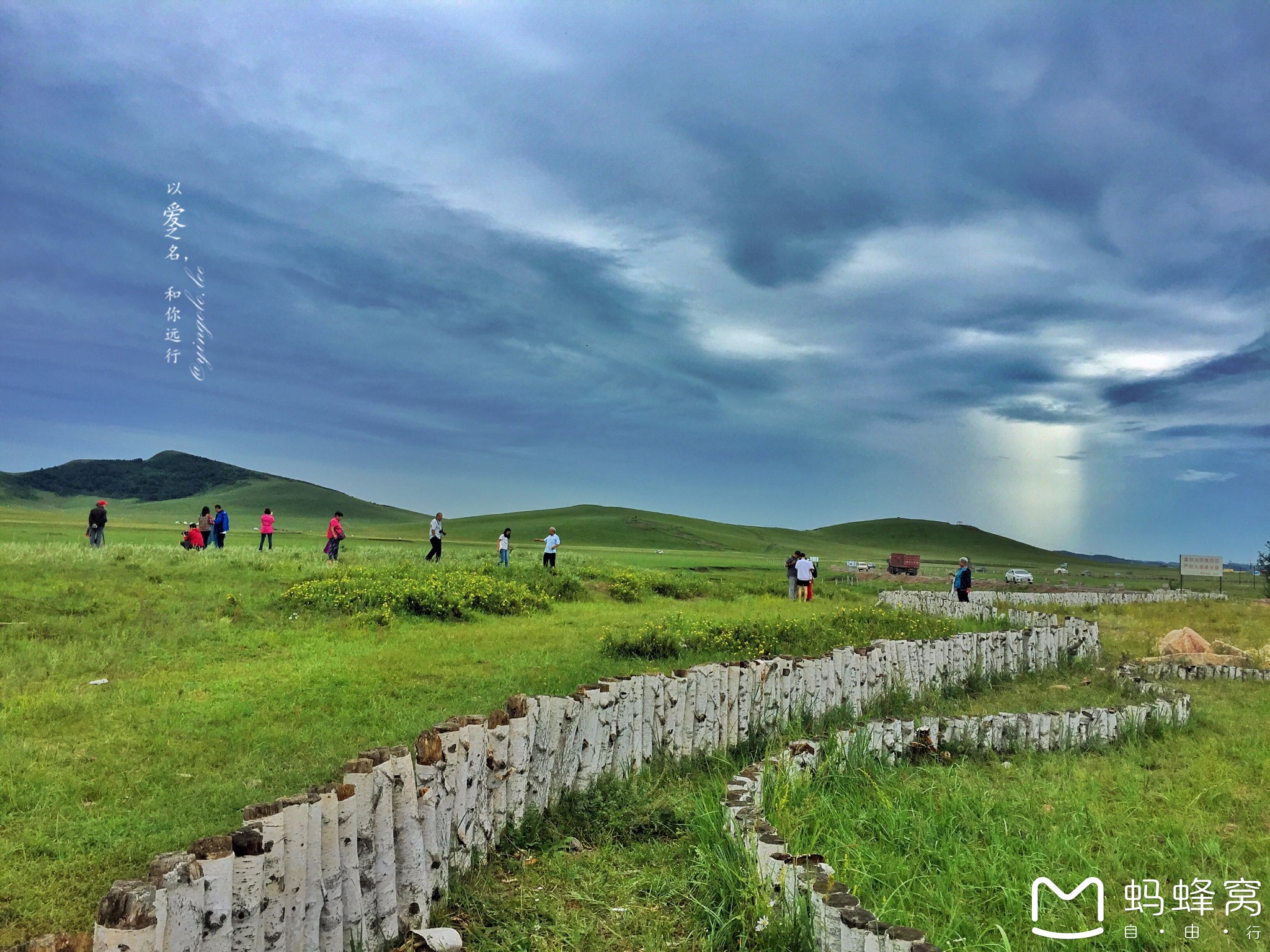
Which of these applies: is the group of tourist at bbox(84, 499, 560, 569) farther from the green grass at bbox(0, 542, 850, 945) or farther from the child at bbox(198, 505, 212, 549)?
the green grass at bbox(0, 542, 850, 945)

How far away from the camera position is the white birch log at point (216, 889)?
383 cm

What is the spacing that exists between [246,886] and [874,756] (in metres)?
6.15

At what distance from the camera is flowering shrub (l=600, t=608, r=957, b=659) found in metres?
14.1

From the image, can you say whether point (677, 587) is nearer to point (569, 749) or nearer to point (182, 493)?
point (569, 749)

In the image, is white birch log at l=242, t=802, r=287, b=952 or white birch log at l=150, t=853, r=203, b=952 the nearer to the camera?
white birch log at l=150, t=853, r=203, b=952

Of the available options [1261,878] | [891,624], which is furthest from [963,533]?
[1261,878]

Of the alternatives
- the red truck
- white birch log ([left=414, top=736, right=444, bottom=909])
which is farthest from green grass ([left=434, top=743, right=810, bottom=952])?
the red truck

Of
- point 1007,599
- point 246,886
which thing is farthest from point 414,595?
point 1007,599

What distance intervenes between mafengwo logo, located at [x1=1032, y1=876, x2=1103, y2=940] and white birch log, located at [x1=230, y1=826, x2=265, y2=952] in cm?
441

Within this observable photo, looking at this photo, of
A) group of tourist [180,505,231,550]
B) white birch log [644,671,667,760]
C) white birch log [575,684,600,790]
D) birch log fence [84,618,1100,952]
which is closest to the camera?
birch log fence [84,618,1100,952]

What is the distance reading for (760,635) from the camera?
15.2m

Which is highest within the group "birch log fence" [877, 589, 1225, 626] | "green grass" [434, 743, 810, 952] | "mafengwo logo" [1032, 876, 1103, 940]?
"birch log fence" [877, 589, 1225, 626]

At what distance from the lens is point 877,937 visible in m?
3.92

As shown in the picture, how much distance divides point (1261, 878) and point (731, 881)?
385cm
